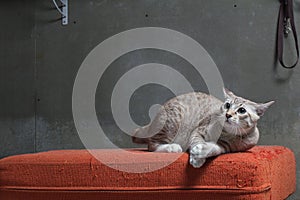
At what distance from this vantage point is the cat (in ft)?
5.43

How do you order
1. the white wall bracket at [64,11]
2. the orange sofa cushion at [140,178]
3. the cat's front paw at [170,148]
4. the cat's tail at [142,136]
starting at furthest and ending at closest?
the white wall bracket at [64,11], the cat's tail at [142,136], the cat's front paw at [170,148], the orange sofa cushion at [140,178]

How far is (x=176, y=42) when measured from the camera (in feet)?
9.03

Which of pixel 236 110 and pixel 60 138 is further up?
pixel 236 110

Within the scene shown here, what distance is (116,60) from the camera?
2.84 m

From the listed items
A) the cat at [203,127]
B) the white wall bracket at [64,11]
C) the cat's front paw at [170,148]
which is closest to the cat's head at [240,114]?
the cat at [203,127]

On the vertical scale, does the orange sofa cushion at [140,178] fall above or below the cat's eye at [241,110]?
below

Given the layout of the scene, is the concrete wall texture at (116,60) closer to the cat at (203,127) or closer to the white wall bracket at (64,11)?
the white wall bracket at (64,11)

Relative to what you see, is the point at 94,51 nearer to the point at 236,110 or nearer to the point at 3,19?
the point at 3,19

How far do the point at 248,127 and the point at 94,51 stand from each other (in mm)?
1475

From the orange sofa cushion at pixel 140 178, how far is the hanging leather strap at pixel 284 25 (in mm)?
946

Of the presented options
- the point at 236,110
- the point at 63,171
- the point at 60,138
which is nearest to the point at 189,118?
the point at 236,110

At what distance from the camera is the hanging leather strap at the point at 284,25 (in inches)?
99.7

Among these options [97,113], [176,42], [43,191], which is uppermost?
[176,42]

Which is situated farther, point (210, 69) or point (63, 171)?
point (210, 69)
